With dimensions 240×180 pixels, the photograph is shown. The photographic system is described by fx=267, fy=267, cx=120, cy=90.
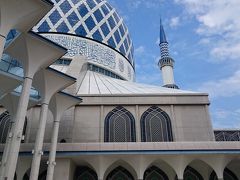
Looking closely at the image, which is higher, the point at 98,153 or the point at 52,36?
the point at 52,36

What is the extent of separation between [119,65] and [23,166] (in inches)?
631

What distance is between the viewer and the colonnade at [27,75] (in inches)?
325

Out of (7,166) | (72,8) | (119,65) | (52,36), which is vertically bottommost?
(7,166)

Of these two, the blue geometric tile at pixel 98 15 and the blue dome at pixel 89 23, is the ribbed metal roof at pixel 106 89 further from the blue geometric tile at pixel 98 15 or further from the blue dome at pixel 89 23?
the blue geometric tile at pixel 98 15

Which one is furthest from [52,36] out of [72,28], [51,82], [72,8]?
[51,82]

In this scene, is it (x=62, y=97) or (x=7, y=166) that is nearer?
(x=7, y=166)

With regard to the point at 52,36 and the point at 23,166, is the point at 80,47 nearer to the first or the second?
the point at 52,36

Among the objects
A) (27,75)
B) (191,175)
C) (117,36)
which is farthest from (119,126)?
(117,36)

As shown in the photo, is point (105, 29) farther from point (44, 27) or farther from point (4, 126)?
point (4, 126)

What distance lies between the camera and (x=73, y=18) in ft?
91.5

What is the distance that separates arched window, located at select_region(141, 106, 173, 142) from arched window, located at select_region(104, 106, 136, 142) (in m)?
0.72

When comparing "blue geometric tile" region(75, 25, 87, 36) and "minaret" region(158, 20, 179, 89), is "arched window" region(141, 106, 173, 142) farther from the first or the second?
"minaret" region(158, 20, 179, 89)

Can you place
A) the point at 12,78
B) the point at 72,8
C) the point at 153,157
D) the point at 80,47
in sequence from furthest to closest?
the point at 72,8
the point at 80,47
the point at 153,157
the point at 12,78

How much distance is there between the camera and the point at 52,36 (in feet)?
83.3
